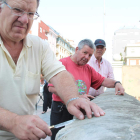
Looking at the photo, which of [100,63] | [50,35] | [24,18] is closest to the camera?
[24,18]

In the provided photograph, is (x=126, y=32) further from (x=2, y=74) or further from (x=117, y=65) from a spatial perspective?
(x=2, y=74)

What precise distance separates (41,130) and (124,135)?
48 centimetres

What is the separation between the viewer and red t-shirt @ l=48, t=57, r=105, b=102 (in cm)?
246

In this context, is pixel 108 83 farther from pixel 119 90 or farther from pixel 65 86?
pixel 65 86

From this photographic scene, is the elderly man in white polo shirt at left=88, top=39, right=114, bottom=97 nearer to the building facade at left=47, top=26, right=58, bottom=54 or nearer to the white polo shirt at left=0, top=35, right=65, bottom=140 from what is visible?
the white polo shirt at left=0, top=35, right=65, bottom=140

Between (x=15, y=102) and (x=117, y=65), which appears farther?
(x=117, y=65)

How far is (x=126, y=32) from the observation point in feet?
230

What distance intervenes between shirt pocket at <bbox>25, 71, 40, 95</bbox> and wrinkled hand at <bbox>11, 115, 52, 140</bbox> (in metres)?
0.45

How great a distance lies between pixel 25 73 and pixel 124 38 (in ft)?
238

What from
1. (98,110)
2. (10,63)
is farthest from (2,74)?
(98,110)

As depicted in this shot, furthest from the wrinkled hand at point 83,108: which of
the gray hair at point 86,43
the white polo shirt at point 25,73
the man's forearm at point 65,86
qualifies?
the gray hair at point 86,43

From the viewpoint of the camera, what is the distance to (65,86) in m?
1.50

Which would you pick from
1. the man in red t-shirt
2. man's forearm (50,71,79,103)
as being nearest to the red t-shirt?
the man in red t-shirt

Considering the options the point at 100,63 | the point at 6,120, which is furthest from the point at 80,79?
the point at 6,120
